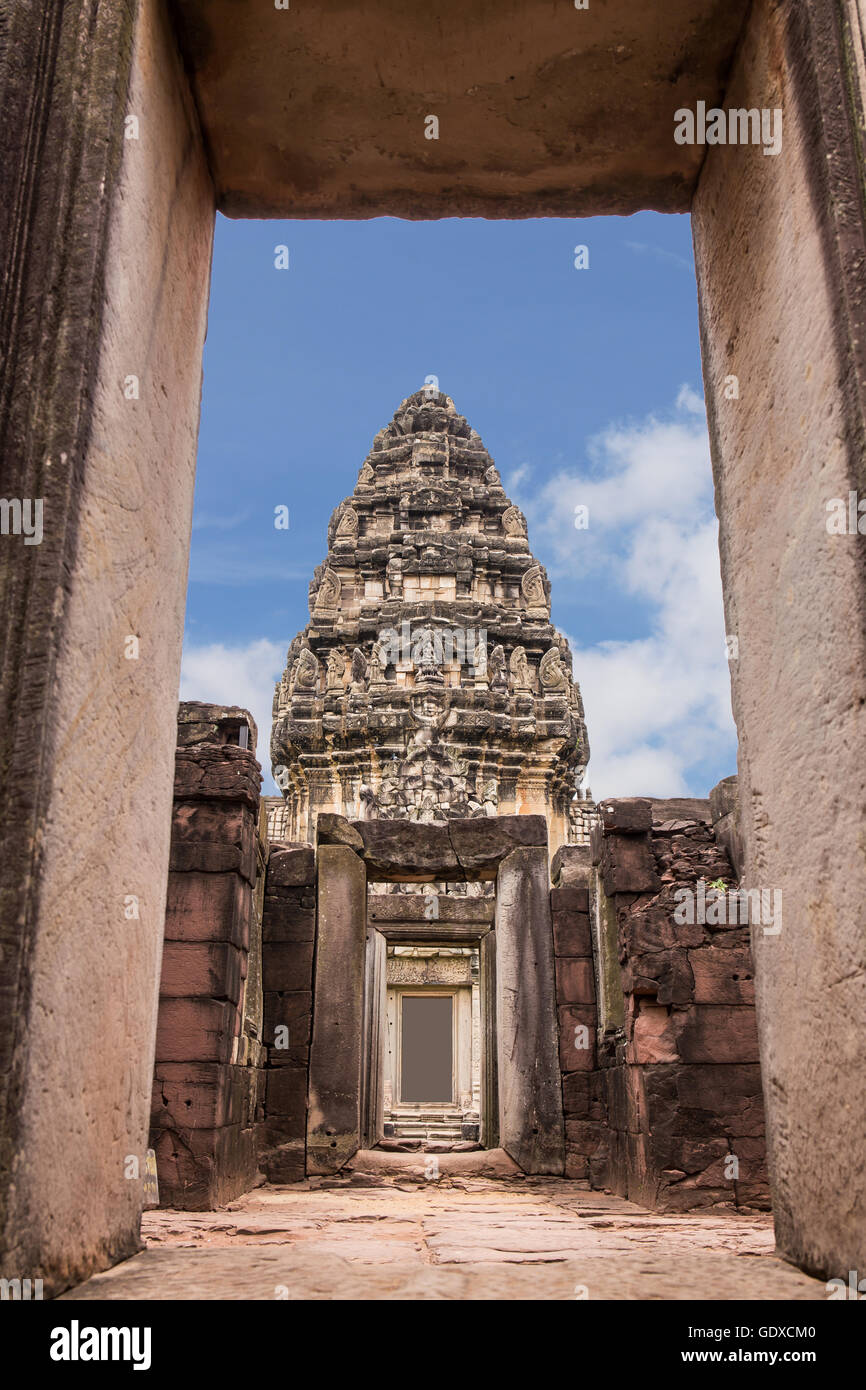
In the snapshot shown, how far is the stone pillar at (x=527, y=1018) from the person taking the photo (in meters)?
9.61

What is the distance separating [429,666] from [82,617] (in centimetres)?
2291

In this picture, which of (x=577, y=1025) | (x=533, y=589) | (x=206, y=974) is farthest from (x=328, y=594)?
(x=206, y=974)

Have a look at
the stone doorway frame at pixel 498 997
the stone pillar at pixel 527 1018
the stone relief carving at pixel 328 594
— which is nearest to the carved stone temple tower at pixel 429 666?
the stone relief carving at pixel 328 594

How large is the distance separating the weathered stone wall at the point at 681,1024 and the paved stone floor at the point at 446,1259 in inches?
32.7

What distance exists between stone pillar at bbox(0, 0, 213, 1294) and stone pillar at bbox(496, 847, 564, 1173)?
7.38 m

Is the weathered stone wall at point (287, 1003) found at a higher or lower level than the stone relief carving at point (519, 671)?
lower

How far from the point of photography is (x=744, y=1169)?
732 centimetres

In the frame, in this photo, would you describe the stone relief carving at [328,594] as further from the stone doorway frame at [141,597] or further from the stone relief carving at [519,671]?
the stone doorway frame at [141,597]

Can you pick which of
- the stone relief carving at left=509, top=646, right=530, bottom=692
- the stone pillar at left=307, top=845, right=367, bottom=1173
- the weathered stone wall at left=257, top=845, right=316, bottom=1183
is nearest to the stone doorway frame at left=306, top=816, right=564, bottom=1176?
the stone pillar at left=307, top=845, right=367, bottom=1173

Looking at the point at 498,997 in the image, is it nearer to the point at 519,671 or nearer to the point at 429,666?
the point at 429,666

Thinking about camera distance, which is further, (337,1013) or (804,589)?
(337,1013)

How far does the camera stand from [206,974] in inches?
281
